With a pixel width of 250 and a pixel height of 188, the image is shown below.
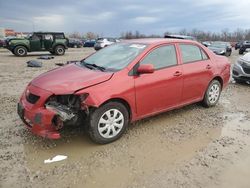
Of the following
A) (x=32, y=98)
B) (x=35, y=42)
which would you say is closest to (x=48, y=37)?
(x=35, y=42)

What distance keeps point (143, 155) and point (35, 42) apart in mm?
16661

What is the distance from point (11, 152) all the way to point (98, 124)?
1.34 metres

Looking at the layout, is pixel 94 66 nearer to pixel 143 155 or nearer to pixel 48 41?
pixel 143 155

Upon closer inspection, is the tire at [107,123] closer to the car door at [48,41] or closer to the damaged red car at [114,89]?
the damaged red car at [114,89]

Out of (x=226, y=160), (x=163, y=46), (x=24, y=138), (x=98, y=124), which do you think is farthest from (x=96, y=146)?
(x=163, y=46)

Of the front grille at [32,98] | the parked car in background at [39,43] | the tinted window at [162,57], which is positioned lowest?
the front grille at [32,98]

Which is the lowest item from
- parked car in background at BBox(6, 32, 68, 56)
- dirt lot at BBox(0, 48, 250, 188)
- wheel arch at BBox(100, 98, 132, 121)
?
dirt lot at BBox(0, 48, 250, 188)

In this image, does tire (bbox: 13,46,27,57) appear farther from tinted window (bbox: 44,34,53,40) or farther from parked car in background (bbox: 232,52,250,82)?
parked car in background (bbox: 232,52,250,82)

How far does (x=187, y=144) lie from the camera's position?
4.05 meters

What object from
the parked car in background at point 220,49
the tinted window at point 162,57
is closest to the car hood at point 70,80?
the tinted window at point 162,57

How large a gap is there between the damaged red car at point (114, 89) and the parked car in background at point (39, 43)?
1463 cm

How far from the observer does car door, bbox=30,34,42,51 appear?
59.5 feet

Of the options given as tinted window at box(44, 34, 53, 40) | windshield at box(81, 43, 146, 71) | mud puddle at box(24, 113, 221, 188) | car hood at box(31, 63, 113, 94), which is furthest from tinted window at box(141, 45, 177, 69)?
tinted window at box(44, 34, 53, 40)

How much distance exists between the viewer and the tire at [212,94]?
18.6 feet
